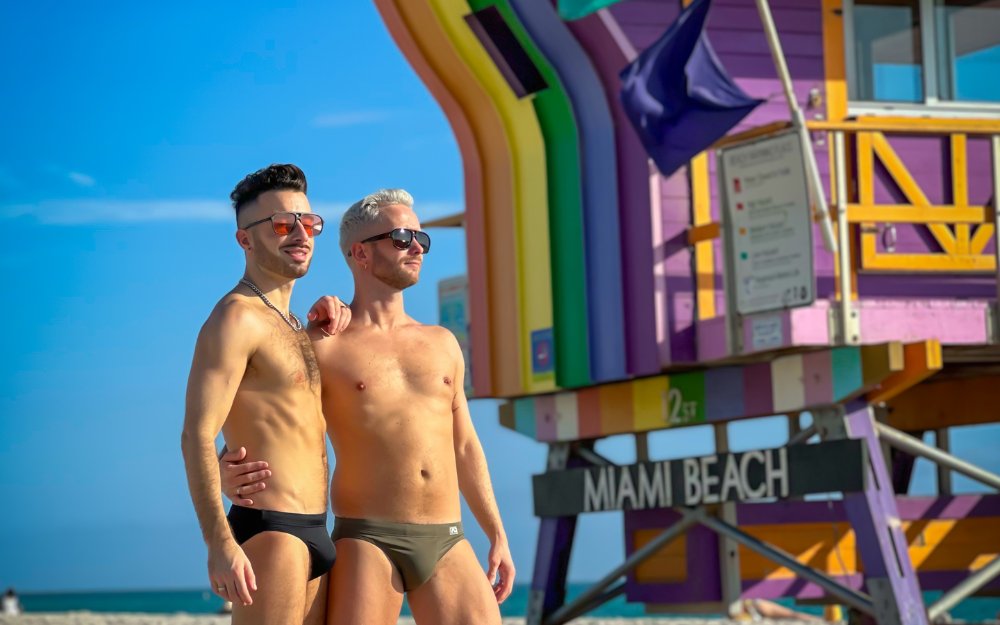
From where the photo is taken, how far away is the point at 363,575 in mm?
5980

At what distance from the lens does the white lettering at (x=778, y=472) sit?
471 inches

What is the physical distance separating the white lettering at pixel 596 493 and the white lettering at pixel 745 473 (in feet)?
5.37

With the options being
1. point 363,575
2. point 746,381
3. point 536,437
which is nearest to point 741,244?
point 746,381

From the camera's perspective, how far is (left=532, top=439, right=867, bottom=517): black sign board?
11.6 metres

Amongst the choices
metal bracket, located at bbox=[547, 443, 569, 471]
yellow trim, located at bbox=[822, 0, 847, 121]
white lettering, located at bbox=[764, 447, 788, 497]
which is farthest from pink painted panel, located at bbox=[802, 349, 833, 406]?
metal bracket, located at bbox=[547, 443, 569, 471]

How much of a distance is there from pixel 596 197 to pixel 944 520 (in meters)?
3.48

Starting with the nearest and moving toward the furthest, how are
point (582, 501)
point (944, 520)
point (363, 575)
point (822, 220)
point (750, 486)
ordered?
1. point (363, 575)
2. point (822, 220)
3. point (750, 486)
4. point (944, 520)
5. point (582, 501)

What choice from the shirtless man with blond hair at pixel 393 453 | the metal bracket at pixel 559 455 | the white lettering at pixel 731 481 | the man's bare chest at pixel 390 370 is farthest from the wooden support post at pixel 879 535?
the man's bare chest at pixel 390 370

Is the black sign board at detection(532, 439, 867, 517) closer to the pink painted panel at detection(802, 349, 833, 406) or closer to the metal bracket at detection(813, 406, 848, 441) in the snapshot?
the metal bracket at detection(813, 406, 848, 441)

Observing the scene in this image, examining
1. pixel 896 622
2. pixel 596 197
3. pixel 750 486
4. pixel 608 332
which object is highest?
pixel 596 197

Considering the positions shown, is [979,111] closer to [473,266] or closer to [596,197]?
[596,197]

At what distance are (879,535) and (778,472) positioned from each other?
845 millimetres

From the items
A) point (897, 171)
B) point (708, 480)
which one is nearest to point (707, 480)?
point (708, 480)

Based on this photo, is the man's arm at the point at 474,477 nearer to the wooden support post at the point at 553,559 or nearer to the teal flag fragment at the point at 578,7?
the teal flag fragment at the point at 578,7
